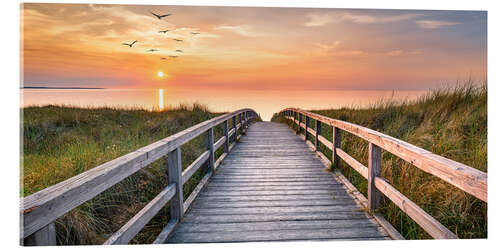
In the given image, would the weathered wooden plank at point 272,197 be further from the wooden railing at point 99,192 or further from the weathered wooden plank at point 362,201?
the wooden railing at point 99,192

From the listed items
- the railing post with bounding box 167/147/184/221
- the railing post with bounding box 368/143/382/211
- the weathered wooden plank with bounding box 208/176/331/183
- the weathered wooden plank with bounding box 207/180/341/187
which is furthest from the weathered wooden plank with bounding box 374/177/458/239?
the railing post with bounding box 167/147/184/221

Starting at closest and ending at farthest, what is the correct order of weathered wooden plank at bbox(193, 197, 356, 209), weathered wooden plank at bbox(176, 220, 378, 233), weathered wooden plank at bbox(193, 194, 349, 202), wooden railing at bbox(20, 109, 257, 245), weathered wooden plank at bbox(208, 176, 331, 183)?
wooden railing at bbox(20, 109, 257, 245), weathered wooden plank at bbox(176, 220, 378, 233), weathered wooden plank at bbox(193, 197, 356, 209), weathered wooden plank at bbox(193, 194, 349, 202), weathered wooden plank at bbox(208, 176, 331, 183)

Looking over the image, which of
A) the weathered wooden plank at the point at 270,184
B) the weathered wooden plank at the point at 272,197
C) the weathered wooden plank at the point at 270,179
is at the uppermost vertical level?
the weathered wooden plank at the point at 270,179

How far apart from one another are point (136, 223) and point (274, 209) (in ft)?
4.52

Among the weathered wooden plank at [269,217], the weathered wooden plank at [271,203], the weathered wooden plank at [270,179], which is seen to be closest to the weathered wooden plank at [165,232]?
the weathered wooden plank at [269,217]

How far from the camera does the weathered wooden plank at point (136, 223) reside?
1651 millimetres

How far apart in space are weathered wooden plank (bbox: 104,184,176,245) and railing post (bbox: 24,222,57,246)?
0.46 meters

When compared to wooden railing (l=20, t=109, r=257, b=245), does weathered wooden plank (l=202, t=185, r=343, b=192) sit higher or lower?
lower

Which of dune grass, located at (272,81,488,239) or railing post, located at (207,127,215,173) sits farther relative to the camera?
railing post, located at (207,127,215,173)

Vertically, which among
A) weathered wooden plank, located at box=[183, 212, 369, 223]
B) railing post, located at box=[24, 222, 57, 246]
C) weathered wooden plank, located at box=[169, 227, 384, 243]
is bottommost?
weathered wooden plank, located at box=[169, 227, 384, 243]

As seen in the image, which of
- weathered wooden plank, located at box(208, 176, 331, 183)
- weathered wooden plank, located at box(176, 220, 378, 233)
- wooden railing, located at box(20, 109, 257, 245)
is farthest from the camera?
weathered wooden plank, located at box(208, 176, 331, 183)

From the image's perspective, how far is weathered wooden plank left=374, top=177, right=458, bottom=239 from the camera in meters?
1.76

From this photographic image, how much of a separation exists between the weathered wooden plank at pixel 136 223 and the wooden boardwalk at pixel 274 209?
377 millimetres

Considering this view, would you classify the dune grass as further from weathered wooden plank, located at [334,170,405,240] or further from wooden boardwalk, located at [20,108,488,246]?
wooden boardwalk, located at [20,108,488,246]
